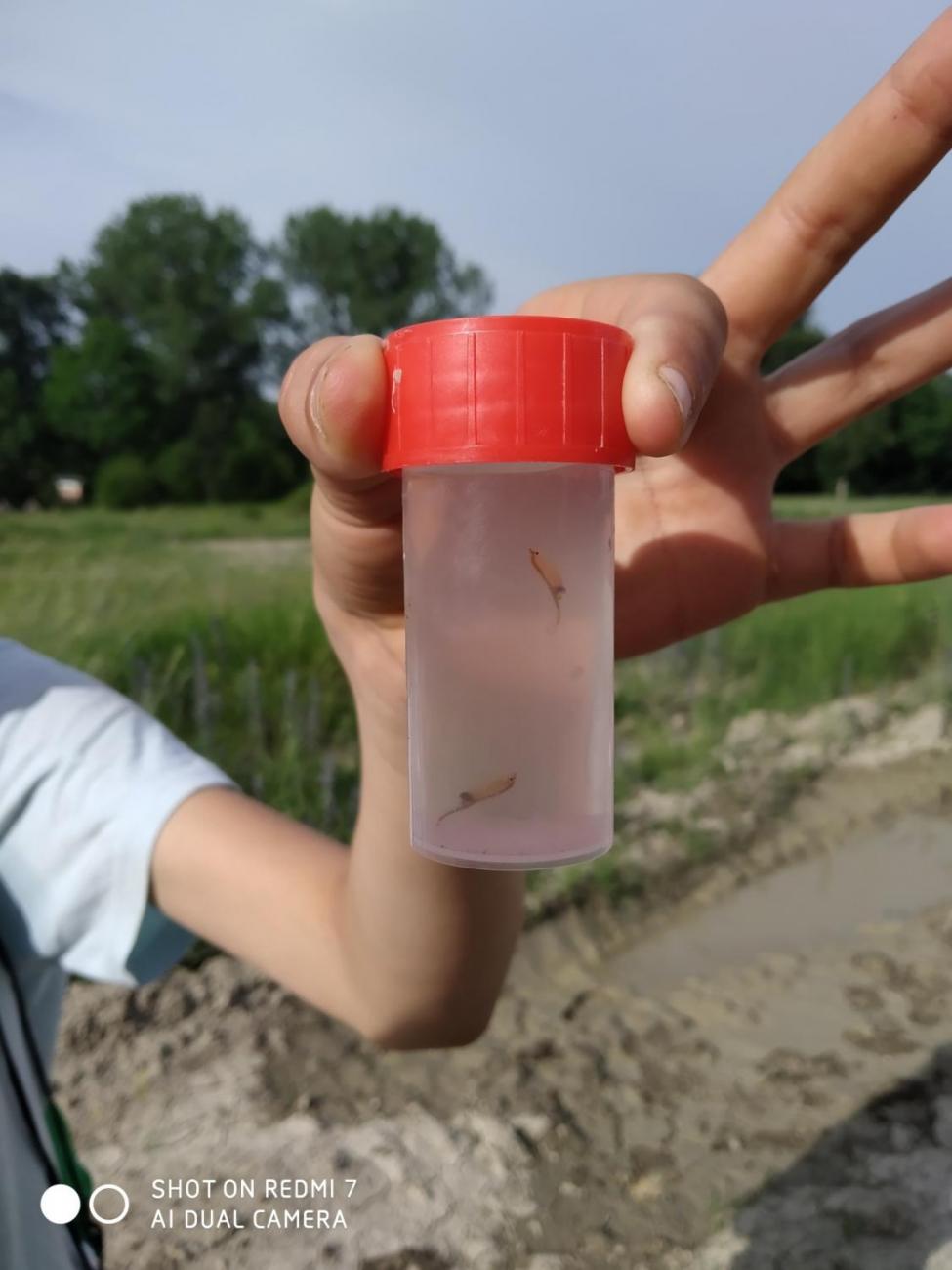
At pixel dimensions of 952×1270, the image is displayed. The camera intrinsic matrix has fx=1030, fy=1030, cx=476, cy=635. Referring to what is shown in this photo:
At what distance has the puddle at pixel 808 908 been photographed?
8.02 ft

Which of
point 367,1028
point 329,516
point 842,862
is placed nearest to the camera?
point 329,516

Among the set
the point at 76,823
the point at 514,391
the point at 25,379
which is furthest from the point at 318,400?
the point at 25,379

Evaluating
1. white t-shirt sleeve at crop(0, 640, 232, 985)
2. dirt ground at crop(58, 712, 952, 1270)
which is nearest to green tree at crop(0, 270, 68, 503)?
dirt ground at crop(58, 712, 952, 1270)

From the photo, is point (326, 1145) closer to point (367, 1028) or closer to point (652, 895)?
point (367, 1028)

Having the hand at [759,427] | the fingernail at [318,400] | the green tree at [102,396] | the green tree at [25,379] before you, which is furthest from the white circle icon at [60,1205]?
the green tree at [102,396]

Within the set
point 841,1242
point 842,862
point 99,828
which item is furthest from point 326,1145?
point 842,862

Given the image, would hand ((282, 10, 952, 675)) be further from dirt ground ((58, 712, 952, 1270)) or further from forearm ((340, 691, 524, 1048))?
dirt ground ((58, 712, 952, 1270))

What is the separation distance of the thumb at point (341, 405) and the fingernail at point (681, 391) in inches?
6.5

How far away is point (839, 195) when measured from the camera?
757 mm

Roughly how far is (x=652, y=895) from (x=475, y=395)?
2298mm

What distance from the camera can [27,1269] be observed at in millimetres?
915

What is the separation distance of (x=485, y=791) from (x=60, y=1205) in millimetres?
692

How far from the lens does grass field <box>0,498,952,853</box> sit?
8.64 feet

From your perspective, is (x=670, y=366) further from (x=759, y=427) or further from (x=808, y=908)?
(x=808, y=908)
